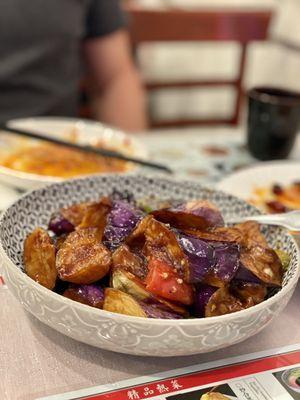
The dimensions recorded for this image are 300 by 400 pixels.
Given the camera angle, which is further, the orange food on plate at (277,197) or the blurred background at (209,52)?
the blurred background at (209,52)

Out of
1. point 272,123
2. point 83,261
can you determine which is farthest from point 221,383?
point 272,123

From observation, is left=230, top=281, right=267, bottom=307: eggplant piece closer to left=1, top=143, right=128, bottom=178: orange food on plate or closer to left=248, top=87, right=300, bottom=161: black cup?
left=1, top=143, right=128, bottom=178: orange food on plate

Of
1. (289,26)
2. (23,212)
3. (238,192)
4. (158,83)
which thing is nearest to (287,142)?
(238,192)

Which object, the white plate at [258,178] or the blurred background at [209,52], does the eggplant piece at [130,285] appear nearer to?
the white plate at [258,178]

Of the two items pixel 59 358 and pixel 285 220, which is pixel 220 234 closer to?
pixel 285 220

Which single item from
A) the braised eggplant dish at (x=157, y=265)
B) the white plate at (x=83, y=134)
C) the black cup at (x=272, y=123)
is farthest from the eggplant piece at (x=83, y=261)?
the black cup at (x=272, y=123)

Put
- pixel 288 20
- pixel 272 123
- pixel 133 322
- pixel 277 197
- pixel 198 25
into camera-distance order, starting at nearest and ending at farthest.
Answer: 1. pixel 133 322
2. pixel 277 197
3. pixel 272 123
4. pixel 198 25
5. pixel 288 20

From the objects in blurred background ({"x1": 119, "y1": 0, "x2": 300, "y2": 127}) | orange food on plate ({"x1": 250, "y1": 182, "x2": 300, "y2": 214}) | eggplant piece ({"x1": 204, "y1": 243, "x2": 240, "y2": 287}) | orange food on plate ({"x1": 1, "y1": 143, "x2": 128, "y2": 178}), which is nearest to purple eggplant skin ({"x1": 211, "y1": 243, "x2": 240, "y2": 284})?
eggplant piece ({"x1": 204, "y1": 243, "x2": 240, "y2": 287})
